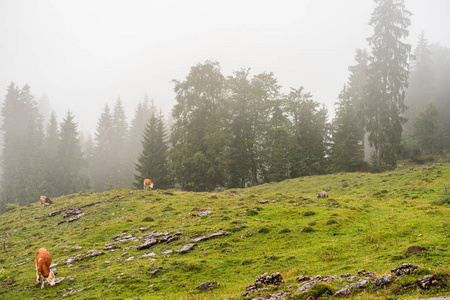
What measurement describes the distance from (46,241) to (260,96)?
41.4 m

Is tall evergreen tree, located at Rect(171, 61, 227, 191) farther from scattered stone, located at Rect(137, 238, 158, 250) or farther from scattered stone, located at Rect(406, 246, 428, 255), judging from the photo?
scattered stone, located at Rect(406, 246, 428, 255)

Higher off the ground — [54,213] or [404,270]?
[54,213]

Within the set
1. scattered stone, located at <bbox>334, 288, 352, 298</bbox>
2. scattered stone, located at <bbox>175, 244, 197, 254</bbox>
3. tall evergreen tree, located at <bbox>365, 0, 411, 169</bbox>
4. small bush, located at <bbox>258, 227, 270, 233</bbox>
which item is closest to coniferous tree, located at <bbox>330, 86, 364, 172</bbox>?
tall evergreen tree, located at <bbox>365, 0, 411, 169</bbox>

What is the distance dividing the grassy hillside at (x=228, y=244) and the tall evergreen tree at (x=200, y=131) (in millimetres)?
19537

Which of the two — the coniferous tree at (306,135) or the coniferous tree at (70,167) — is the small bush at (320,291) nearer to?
the coniferous tree at (306,135)

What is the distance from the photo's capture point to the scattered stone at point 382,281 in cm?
766

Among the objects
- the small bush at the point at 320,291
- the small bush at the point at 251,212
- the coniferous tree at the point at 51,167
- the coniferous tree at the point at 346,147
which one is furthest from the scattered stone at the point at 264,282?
the coniferous tree at the point at 51,167

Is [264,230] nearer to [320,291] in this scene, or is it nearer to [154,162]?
[320,291]

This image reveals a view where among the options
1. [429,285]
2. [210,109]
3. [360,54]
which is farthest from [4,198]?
[360,54]

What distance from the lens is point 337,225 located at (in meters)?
15.3

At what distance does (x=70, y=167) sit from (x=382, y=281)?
7488cm

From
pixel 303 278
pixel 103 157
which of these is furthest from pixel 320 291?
pixel 103 157

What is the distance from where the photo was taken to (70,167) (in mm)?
67688

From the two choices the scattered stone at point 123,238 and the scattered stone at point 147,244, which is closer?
the scattered stone at point 147,244
